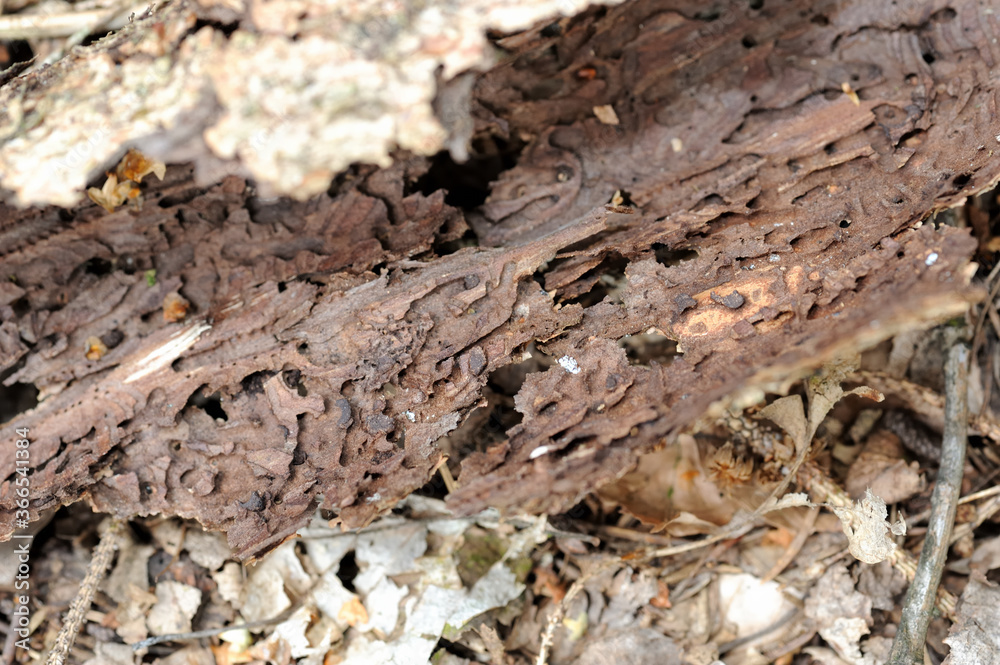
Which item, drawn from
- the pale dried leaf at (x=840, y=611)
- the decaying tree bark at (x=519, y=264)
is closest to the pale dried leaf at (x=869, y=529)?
the pale dried leaf at (x=840, y=611)

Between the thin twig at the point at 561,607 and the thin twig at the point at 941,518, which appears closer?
the thin twig at the point at 941,518

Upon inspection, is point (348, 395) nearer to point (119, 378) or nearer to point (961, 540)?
point (119, 378)

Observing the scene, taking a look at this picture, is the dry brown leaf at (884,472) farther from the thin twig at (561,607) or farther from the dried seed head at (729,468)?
the thin twig at (561,607)

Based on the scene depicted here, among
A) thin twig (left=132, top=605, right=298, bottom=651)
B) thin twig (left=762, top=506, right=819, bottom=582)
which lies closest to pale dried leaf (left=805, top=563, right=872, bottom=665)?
thin twig (left=762, top=506, right=819, bottom=582)

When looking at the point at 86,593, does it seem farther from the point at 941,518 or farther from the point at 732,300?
the point at 941,518

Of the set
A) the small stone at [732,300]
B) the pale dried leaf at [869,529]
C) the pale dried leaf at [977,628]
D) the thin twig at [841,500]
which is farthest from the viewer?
the thin twig at [841,500]

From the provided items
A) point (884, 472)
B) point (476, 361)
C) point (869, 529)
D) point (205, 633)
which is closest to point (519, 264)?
point (476, 361)

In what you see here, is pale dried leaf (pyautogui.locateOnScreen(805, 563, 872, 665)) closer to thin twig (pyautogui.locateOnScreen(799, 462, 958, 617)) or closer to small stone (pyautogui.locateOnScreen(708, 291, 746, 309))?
thin twig (pyautogui.locateOnScreen(799, 462, 958, 617))
